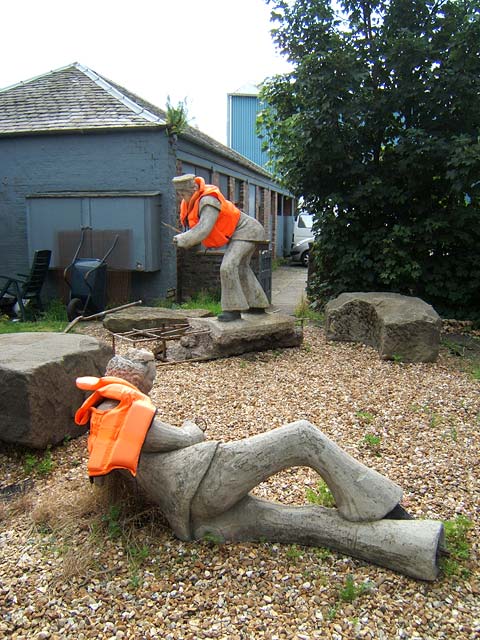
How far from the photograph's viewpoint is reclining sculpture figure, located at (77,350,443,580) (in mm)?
2516

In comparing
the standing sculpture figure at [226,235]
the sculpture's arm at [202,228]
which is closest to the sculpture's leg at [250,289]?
the standing sculpture figure at [226,235]

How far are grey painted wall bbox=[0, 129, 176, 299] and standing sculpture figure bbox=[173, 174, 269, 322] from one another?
4.04 metres

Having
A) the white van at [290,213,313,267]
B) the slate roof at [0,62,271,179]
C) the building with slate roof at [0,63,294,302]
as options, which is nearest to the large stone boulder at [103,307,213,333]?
the building with slate roof at [0,63,294,302]

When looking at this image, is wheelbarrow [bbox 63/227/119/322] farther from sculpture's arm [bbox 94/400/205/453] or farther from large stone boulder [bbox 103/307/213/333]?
sculpture's arm [bbox 94/400/205/453]

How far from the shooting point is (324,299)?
9.45 m

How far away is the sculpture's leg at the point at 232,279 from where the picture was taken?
241 inches

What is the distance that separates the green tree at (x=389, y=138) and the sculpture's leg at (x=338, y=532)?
5994 mm

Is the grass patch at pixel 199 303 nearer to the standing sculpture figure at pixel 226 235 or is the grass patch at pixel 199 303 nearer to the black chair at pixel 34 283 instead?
the black chair at pixel 34 283

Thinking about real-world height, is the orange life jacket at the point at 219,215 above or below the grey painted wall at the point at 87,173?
below

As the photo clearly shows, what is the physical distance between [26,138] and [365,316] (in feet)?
23.8

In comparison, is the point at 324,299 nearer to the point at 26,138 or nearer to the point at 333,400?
the point at 333,400

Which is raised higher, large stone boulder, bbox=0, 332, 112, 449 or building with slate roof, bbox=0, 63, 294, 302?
building with slate roof, bbox=0, 63, 294, 302

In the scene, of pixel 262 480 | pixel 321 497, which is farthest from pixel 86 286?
pixel 262 480

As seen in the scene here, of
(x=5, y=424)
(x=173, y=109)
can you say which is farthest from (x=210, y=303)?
(x=5, y=424)
